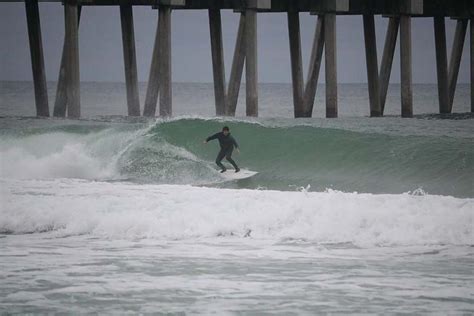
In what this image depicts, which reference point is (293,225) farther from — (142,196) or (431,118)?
(431,118)

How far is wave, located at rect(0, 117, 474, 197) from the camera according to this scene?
62.0 ft

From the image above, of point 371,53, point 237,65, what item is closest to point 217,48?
point 237,65

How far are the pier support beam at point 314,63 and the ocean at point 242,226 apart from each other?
4755 millimetres

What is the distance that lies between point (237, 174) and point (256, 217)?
6.34 meters

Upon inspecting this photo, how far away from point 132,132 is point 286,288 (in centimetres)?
1520

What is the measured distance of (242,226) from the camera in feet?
44.0

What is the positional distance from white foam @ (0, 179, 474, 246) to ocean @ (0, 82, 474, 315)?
26 millimetres

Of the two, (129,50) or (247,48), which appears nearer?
(247,48)

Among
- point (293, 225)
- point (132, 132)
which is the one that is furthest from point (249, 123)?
point (293, 225)

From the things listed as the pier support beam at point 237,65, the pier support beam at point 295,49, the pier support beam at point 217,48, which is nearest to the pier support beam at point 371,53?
the pier support beam at point 295,49

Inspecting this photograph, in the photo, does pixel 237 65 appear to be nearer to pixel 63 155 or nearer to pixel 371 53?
pixel 371 53

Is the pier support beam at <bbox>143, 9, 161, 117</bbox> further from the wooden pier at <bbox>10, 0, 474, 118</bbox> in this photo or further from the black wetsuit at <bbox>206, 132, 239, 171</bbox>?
the black wetsuit at <bbox>206, 132, 239, 171</bbox>

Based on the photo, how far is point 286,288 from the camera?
980 cm

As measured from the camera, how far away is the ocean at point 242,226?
31.1ft
